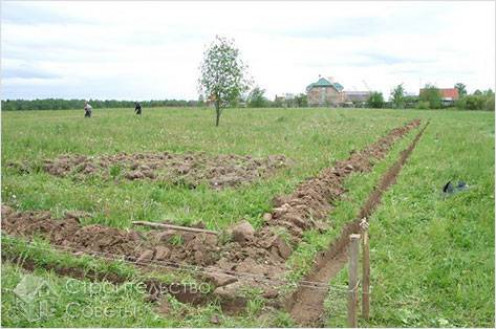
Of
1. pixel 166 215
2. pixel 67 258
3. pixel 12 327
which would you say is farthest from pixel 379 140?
pixel 12 327

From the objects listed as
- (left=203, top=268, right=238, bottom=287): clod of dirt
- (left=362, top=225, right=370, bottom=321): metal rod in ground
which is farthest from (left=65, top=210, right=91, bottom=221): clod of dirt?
(left=362, top=225, right=370, bottom=321): metal rod in ground

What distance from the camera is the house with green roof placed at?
73.7m

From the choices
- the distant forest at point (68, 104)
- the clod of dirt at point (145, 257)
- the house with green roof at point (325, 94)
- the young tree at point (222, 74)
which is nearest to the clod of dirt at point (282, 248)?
the clod of dirt at point (145, 257)

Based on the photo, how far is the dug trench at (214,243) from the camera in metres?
4.77

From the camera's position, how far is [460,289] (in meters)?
4.74

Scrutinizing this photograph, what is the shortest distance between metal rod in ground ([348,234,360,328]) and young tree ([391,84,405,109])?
249ft

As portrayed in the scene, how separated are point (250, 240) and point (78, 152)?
8657 mm

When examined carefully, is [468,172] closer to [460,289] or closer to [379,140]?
[460,289]

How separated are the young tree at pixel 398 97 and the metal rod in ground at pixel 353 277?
75969 mm

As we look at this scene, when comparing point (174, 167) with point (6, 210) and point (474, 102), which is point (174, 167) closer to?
point (6, 210)

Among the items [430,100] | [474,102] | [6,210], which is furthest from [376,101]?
[6,210]

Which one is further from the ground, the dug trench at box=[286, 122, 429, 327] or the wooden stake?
the wooden stake

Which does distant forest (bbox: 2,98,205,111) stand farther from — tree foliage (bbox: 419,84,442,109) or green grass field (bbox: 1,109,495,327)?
green grass field (bbox: 1,109,495,327)

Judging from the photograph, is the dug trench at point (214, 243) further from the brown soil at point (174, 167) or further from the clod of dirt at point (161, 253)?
the brown soil at point (174, 167)
